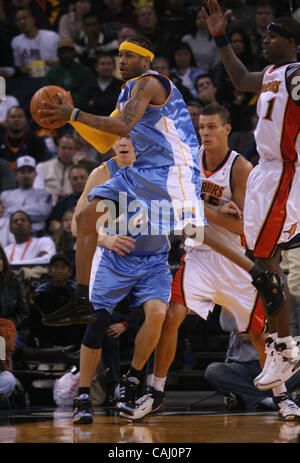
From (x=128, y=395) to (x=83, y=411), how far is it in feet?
1.26

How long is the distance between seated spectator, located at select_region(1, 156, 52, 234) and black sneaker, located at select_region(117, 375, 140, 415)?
4.57 m

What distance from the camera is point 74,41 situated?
1215cm

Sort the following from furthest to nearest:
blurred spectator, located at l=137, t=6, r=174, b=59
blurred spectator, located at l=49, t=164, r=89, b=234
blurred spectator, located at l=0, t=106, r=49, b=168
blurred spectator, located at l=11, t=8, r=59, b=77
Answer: blurred spectator, located at l=11, t=8, r=59, b=77, blurred spectator, located at l=137, t=6, r=174, b=59, blurred spectator, located at l=0, t=106, r=49, b=168, blurred spectator, located at l=49, t=164, r=89, b=234

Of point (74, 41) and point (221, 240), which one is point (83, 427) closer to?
point (221, 240)

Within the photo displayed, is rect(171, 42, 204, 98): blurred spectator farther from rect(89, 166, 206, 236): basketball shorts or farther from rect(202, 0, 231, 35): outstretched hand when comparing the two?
rect(89, 166, 206, 236): basketball shorts

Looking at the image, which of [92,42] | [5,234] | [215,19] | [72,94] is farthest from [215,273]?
[92,42]

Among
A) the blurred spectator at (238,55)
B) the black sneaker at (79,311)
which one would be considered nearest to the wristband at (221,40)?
the black sneaker at (79,311)

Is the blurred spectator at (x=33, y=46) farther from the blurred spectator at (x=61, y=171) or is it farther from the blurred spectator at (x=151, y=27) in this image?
the blurred spectator at (x=61, y=171)

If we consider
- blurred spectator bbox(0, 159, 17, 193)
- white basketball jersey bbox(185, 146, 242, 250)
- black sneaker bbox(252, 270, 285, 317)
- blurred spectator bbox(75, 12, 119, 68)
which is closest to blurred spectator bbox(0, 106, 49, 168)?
blurred spectator bbox(0, 159, 17, 193)

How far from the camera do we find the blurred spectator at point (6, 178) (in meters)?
10.1

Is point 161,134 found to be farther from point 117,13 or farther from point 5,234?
point 117,13

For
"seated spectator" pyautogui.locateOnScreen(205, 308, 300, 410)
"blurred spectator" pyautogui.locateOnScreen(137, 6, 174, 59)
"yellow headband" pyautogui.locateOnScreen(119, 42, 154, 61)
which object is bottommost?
"seated spectator" pyautogui.locateOnScreen(205, 308, 300, 410)

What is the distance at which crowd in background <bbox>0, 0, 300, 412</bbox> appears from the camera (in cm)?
764

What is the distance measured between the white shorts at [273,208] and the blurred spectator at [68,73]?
676cm
